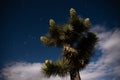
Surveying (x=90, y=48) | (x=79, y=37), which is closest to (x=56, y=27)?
(x=79, y=37)

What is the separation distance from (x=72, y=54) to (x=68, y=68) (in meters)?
0.74

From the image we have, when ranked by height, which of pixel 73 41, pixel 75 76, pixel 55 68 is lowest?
A: pixel 75 76

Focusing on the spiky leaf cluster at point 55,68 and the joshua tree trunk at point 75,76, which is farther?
the joshua tree trunk at point 75,76

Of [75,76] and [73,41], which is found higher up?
[73,41]

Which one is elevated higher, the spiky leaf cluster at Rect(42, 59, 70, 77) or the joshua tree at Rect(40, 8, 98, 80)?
the joshua tree at Rect(40, 8, 98, 80)

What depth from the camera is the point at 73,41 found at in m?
10.6

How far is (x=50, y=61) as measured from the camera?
31.2 feet

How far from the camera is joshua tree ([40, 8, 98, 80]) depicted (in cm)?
1009

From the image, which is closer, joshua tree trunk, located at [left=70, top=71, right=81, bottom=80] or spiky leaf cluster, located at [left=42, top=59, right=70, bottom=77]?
spiky leaf cluster, located at [left=42, top=59, right=70, bottom=77]

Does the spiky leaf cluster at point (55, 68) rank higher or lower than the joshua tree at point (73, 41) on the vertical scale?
lower

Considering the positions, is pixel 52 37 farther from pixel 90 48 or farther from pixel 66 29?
pixel 90 48

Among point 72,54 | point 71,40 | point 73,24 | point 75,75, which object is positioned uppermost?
point 73,24

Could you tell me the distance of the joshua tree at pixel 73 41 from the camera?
10086 millimetres

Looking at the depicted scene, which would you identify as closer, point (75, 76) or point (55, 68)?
point (55, 68)
